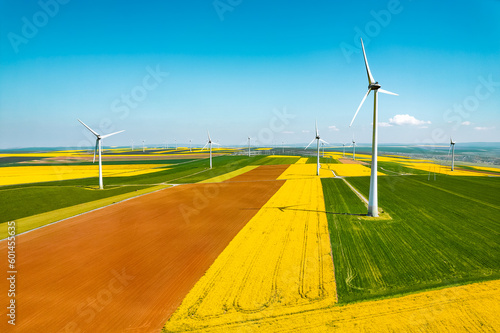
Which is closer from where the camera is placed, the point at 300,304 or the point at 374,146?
the point at 300,304

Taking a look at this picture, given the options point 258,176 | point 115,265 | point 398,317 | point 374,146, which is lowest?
point 115,265

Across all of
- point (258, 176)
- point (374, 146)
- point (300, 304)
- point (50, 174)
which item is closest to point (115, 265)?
point (300, 304)

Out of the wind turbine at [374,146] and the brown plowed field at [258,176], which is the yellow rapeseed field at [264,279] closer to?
the wind turbine at [374,146]

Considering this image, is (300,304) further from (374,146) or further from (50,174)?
(50,174)

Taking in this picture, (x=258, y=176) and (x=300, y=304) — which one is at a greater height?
(x=258, y=176)

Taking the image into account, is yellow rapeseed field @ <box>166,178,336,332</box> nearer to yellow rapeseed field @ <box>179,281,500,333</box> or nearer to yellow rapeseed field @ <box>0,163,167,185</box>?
yellow rapeseed field @ <box>179,281,500,333</box>

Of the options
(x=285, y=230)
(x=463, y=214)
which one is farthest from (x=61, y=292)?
(x=463, y=214)

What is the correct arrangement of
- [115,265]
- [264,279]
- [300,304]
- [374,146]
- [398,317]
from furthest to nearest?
[374,146], [115,265], [264,279], [300,304], [398,317]
